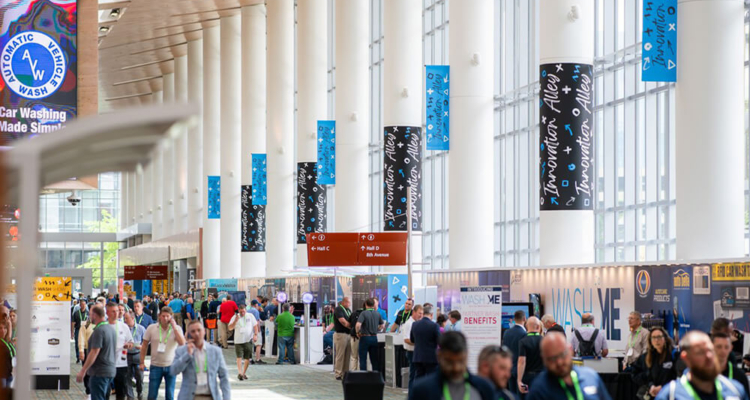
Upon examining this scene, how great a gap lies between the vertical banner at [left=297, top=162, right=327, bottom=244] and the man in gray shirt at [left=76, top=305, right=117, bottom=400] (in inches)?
836

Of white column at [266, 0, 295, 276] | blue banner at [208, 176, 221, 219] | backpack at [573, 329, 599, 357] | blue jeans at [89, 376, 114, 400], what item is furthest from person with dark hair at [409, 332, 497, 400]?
blue banner at [208, 176, 221, 219]

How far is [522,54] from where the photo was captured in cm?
2800

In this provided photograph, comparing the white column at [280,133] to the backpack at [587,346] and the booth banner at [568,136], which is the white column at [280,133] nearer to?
the booth banner at [568,136]

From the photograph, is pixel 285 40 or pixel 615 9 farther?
pixel 285 40

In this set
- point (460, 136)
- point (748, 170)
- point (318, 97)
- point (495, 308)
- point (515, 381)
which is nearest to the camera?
point (515, 381)

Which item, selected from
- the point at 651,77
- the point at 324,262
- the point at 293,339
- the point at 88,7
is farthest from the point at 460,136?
the point at 88,7

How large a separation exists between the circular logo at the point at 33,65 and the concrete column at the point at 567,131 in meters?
8.20

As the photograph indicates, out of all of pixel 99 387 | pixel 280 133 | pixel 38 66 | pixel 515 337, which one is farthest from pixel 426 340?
pixel 280 133

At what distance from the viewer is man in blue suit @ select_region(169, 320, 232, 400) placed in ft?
31.1

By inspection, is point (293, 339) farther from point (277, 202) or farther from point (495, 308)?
point (277, 202)

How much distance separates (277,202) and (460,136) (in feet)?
52.0

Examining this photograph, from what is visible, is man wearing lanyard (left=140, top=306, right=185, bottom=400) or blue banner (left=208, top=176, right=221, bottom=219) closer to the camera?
man wearing lanyard (left=140, top=306, right=185, bottom=400)

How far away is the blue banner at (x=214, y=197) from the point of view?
47.5 meters

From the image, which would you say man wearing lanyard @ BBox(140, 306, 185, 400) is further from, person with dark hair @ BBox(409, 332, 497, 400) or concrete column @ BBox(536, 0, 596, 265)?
concrete column @ BBox(536, 0, 596, 265)
